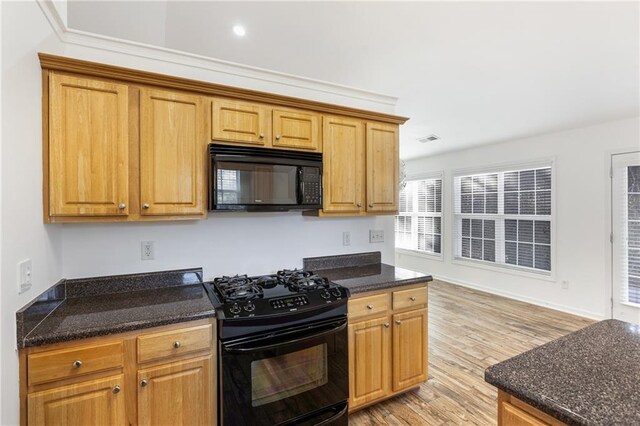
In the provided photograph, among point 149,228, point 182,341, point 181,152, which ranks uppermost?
point 181,152

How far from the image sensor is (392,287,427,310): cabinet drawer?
2293mm

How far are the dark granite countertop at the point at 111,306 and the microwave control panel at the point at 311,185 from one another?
0.95 metres

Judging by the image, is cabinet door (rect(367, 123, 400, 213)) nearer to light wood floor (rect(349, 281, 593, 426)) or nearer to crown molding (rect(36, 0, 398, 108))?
crown molding (rect(36, 0, 398, 108))

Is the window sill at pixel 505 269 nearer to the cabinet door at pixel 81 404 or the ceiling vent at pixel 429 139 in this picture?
the ceiling vent at pixel 429 139

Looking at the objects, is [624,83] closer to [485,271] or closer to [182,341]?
[485,271]

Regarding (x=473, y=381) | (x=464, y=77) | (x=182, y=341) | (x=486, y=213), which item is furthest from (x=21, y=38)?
(x=486, y=213)

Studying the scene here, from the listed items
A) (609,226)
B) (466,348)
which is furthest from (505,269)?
(466,348)

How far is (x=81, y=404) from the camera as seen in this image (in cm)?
145

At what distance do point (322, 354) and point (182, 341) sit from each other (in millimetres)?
818

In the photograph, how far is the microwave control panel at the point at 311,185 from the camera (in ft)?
7.49

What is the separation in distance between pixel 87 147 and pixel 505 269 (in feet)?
18.2

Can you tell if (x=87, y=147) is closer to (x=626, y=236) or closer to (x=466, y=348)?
(x=466, y=348)

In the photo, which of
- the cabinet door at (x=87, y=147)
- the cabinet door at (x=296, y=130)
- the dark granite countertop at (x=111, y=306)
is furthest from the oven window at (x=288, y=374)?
the cabinet door at (x=296, y=130)

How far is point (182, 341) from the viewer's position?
163 cm
